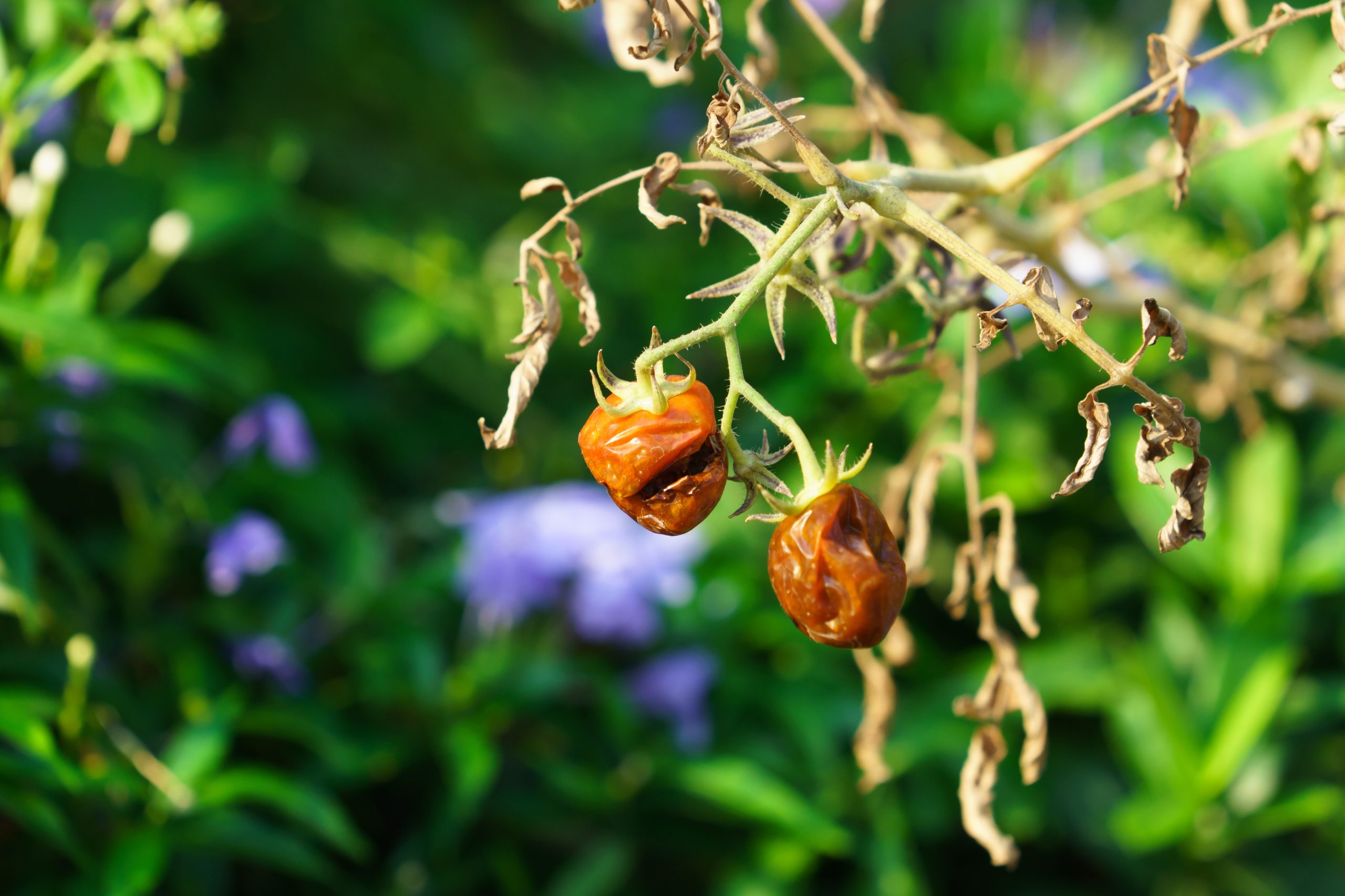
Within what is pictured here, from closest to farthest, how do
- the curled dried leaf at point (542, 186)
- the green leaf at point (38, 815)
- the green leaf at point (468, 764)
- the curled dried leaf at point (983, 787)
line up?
the curled dried leaf at point (542, 186) → the curled dried leaf at point (983, 787) → the green leaf at point (38, 815) → the green leaf at point (468, 764)

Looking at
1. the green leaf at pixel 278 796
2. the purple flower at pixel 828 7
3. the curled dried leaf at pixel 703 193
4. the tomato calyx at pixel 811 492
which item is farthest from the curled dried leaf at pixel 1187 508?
Result: the purple flower at pixel 828 7

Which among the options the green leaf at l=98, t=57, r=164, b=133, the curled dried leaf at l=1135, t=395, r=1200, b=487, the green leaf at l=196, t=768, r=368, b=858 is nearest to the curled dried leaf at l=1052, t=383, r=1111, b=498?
the curled dried leaf at l=1135, t=395, r=1200, b=487

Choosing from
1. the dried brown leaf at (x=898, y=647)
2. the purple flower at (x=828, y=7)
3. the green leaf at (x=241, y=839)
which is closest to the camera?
the dried brown leaf at (x=898, y=647)

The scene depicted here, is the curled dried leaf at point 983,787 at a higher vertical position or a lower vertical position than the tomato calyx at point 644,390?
lower

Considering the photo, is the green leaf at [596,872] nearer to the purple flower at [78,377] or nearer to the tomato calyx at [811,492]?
the purple flower at [78,377]

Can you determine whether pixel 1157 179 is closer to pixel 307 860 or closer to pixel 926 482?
pixel 926 482

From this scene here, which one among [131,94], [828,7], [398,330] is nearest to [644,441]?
[131,94]
